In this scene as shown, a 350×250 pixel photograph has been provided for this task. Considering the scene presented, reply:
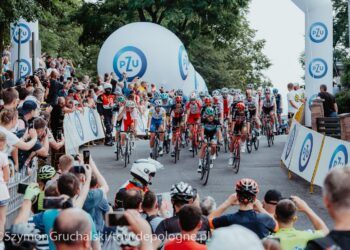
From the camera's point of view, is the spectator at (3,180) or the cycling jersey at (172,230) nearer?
the cycling jersey at (172,230)

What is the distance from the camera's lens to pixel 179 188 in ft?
23.1

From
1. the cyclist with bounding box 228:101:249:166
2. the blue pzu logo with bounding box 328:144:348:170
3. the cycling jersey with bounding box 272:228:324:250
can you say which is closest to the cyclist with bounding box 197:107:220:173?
the cyclist with bounding box 228:101:249:166

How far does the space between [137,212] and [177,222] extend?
6.16ft

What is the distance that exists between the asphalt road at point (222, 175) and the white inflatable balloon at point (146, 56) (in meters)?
10.1

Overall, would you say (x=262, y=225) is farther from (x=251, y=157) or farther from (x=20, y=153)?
(x=251, y=157)

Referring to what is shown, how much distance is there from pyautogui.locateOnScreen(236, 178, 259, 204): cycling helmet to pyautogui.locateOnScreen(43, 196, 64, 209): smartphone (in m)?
1.80

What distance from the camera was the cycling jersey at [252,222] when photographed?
6.91 m

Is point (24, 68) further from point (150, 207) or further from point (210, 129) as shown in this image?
point (150, 207)

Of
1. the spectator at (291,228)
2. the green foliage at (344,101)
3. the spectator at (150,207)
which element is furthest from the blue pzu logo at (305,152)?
the green foliage at (344,101)

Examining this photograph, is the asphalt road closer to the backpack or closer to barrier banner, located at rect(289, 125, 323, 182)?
barrier banner, located at rect(289, 125, 323, 182)

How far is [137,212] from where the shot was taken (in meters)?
4.90

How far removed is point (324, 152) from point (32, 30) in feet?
32.9

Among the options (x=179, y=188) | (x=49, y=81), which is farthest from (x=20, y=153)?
(x=49, y=81)

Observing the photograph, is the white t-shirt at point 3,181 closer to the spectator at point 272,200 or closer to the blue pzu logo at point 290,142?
the spectator at point 272,200
